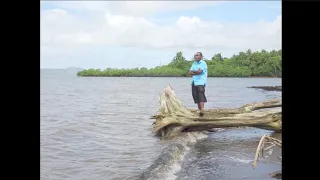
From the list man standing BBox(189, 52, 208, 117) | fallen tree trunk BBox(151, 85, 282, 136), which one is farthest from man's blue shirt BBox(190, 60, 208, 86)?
fallen tree trunk BBox(151, 85, 282, 136)

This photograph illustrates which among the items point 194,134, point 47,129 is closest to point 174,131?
point 194,134

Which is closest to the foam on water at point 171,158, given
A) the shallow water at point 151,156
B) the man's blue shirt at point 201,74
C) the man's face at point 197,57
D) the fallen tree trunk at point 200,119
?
the shallow water at point 151,156

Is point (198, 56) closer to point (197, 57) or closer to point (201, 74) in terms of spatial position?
point (197, 57)

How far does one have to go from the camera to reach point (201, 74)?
21.0ft

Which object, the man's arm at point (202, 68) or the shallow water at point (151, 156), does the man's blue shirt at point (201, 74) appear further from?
the shallow water at point (151, 156)

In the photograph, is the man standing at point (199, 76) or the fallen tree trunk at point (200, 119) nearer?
the man standing at point (199, 76)

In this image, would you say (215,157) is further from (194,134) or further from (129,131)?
(129,131)

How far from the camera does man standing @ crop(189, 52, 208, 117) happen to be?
6.27 m

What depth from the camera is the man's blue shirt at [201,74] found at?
6285mm

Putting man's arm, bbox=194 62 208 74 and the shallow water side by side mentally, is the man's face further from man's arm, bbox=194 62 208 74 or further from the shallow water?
the shallow water
